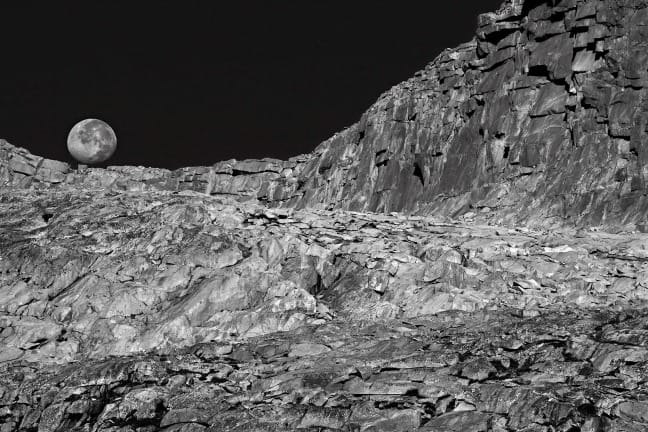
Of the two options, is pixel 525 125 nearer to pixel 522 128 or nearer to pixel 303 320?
pixel 522 128

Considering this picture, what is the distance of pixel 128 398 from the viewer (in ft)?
98.0

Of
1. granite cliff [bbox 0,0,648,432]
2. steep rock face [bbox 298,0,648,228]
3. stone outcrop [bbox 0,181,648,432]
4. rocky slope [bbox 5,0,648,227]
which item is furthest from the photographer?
steep rock face [bbox 298,0,648,228]

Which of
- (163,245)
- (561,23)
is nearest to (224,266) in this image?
(163,245)

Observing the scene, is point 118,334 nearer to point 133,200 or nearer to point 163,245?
point 163,245

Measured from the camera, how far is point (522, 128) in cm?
7519

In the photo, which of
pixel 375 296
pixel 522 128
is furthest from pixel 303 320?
pixel 522 128

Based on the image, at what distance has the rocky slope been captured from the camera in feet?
218

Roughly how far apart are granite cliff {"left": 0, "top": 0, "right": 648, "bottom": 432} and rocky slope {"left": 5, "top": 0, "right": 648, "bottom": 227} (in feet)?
0.73

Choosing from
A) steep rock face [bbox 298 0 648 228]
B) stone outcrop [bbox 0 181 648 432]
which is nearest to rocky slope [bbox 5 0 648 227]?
steep rock face [bbox 298 0 648 228]

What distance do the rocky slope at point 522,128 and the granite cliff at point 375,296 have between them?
0.73 feet

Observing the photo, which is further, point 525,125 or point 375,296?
point 525,125

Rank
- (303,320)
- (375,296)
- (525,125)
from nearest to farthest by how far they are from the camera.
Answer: (303,320) < (375,296) < (525,125)

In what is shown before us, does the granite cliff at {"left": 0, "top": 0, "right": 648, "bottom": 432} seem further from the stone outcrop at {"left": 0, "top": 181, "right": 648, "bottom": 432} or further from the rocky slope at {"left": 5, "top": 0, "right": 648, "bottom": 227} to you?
the rocky slope at {"left": 5, "top": 0, "right": 648, "bottom": 227}

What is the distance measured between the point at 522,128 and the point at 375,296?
39.1 m
